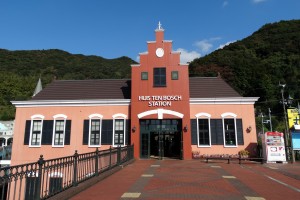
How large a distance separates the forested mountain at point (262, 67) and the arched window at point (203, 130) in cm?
4322

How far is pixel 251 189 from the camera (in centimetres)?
899

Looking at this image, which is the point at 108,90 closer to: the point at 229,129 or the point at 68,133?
the point at 68,133

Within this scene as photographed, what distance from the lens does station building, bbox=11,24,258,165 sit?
20.5 meters

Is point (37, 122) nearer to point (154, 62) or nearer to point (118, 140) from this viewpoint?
point (118, 140)

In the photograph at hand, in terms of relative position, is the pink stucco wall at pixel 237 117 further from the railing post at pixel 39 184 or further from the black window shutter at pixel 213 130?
the railing post at pixel 39 184

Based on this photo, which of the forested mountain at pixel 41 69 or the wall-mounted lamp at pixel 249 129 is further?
the forested mountain at pixel 41 69

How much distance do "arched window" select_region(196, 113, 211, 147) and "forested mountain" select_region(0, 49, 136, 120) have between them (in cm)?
4917

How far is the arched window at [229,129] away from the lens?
20.4 m

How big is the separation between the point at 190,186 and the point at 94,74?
68.7m

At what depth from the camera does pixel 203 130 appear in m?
20.7

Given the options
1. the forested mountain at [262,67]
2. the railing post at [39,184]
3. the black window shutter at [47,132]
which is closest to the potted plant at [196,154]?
the black window shutter at [47,132]

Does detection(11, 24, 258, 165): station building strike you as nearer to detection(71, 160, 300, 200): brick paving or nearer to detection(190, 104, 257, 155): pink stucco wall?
detection(190, 104, 257, 155): pink stucco wall

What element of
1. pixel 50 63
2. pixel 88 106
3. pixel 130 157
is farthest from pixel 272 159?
pixel 50 63

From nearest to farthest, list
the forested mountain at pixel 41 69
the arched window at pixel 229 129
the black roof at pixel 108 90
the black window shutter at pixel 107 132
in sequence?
the arched window at pixel 229 129, the black window shutter at pixel 107 132, the black roof at pixel 108 90, the forested mountain at pixel 41 69
